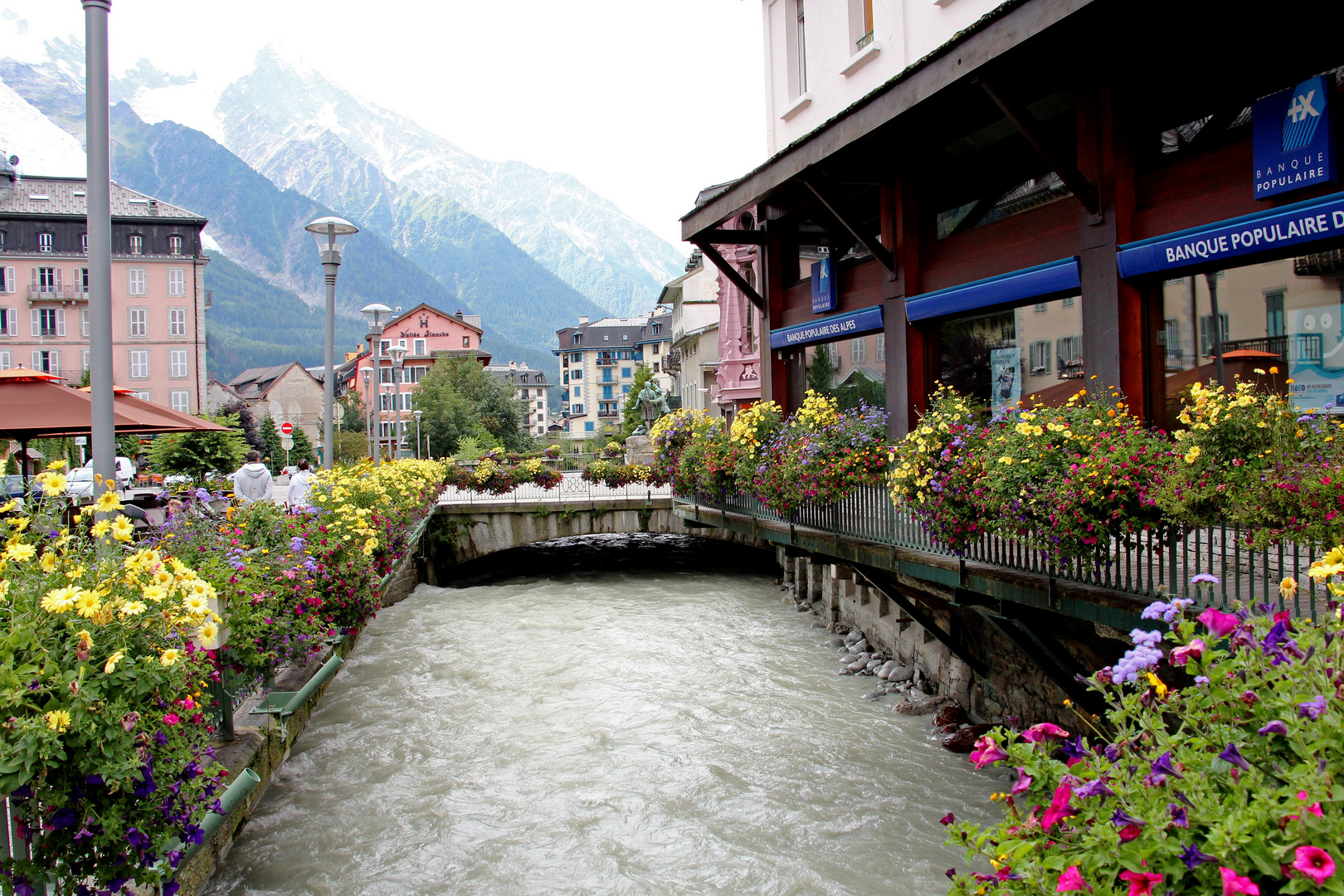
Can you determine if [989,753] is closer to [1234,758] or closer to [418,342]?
[1234,758]

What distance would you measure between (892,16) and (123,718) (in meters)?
14.7

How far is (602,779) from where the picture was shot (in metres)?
8.41


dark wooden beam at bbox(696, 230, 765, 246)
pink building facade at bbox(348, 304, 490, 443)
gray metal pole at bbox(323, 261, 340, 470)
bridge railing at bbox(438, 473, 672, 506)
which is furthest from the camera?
pink building facade at bbox(348, 304, 490, 443)

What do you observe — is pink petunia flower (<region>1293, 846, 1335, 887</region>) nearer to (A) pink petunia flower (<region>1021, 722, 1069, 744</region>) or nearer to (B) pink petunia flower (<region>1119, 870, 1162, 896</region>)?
(B) pink petunia flower (<region>1119, 870, 1162, 896</region>)

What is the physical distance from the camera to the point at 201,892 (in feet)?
18.7

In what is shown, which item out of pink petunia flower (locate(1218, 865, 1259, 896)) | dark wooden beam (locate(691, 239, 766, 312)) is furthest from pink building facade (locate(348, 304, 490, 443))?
pink petunia flower (locate(1218, 865, 1259, 896))

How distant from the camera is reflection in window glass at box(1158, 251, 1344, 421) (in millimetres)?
8414

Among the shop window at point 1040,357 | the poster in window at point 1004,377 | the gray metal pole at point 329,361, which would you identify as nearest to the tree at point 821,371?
the poster in window at point 1004,377

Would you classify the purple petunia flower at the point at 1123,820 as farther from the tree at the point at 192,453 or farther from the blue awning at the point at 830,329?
the tree at the point at 192,453

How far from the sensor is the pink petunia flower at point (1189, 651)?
8.76 feet

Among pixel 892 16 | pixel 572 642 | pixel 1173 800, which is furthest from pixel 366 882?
pixel 892 16

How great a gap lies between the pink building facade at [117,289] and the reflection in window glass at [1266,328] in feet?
205

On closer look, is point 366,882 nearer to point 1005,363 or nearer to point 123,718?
point 123,718

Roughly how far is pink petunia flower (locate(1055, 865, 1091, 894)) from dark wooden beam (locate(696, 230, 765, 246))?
16.4 metres
